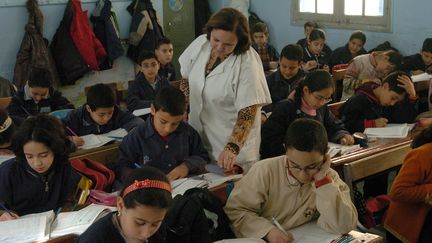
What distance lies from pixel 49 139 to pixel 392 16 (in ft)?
16.4

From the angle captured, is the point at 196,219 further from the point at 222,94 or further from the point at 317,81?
the point at 317,81

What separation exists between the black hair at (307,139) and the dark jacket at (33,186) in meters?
1.01

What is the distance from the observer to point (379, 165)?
267 centimetres

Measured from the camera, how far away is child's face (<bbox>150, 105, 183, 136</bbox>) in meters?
2.66

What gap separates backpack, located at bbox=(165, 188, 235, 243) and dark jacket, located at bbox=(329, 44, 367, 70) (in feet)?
15.4

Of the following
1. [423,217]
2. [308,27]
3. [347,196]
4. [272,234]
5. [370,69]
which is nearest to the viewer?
[272,234]

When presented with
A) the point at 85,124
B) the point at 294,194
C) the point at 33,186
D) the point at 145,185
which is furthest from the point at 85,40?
the point at 145,185

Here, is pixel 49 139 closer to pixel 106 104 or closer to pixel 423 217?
pixel 106 104

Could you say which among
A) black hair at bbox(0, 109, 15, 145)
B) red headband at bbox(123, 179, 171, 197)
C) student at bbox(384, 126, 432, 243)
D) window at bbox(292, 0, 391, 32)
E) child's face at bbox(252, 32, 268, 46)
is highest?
window at bbox(292, 0, 391, 32)

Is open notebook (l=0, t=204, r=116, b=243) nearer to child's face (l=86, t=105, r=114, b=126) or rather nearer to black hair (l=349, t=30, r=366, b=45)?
child's face (l=86, t=105, r=114, b=126)

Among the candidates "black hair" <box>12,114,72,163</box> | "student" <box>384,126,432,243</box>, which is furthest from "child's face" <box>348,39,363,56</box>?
"black hair" <box>12,114,72,163</box>

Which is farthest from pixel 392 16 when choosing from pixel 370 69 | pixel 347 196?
pixel 347 196

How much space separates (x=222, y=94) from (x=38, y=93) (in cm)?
208

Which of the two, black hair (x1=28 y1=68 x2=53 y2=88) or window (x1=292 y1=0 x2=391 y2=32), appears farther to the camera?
window (x1=292 y1=0 x2=391 y2=32)
